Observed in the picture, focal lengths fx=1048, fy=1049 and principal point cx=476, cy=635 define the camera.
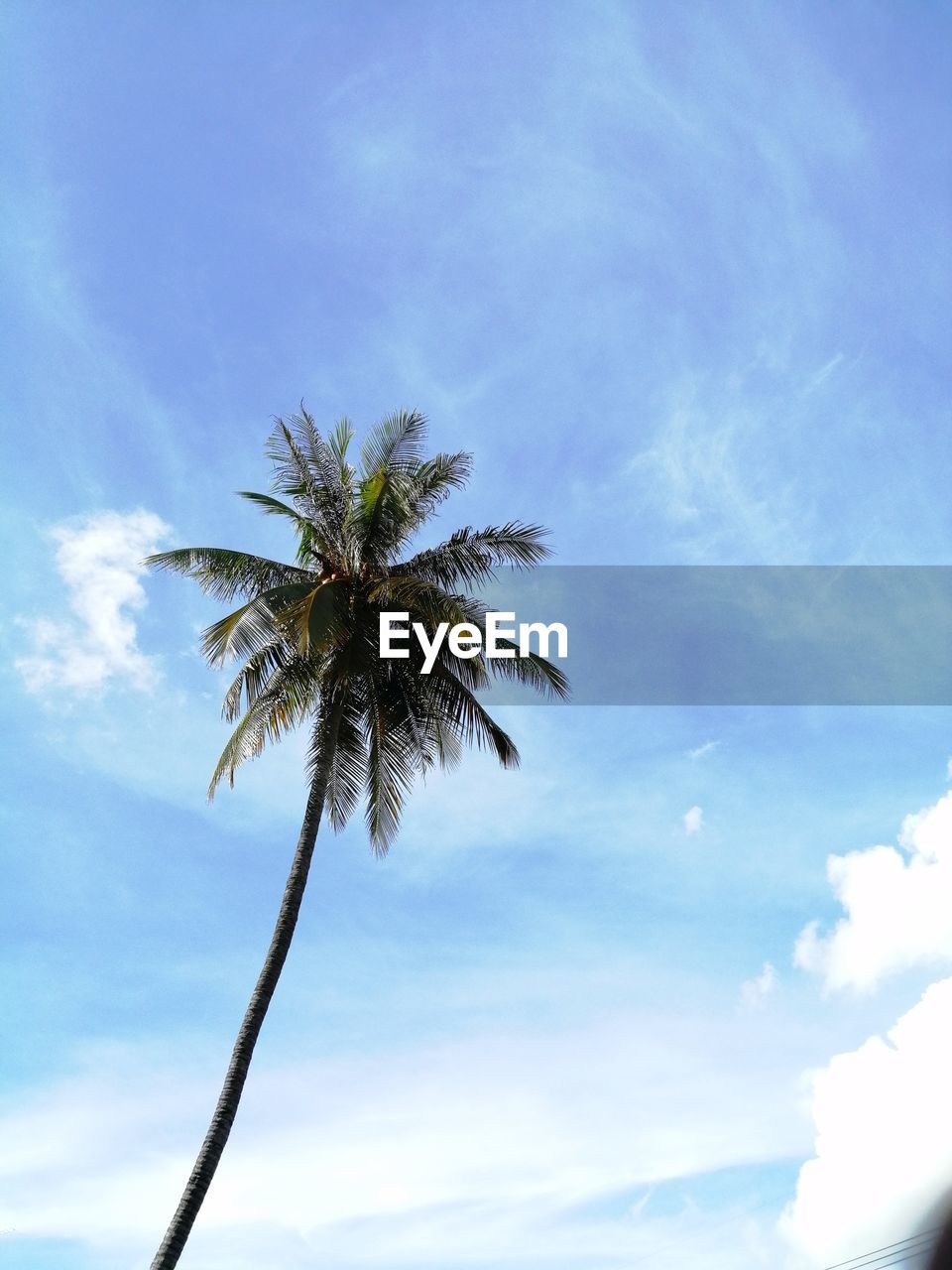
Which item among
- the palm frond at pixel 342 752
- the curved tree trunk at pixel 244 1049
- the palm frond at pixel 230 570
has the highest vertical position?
the palm frond at pixel 230 570

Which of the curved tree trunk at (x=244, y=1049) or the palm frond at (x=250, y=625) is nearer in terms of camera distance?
the curved tree trunk at (x=244, y=1049)

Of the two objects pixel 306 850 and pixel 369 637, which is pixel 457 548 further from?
pixel 306 850

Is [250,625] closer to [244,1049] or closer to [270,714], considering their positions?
[270,714]

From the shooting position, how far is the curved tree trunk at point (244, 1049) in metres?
13.9

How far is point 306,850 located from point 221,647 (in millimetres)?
3744

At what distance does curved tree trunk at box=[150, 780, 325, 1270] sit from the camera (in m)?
13.9

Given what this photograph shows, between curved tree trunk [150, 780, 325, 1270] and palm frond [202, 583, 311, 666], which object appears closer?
curved tree trunk [150, 780, 325, 1270]

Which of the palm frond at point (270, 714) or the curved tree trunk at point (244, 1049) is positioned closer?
the curved tree trunk at point (244, 1049)

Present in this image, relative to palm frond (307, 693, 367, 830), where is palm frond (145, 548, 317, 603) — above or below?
above

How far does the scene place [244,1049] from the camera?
15477 millimetres

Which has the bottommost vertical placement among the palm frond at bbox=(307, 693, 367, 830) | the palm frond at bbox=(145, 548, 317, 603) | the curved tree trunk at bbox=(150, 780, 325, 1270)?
the curved tree trunk at bbox=(150, 780, 325, 1270)

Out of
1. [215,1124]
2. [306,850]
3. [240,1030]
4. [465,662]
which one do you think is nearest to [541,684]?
[465,662]

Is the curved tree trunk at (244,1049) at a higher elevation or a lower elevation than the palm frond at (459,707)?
lower

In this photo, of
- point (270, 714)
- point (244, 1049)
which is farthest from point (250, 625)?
point (244, 1049)
